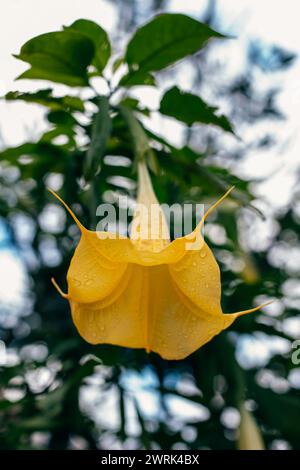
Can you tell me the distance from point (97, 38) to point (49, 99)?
0.41ft

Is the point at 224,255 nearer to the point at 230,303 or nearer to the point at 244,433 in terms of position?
the point at 230,303

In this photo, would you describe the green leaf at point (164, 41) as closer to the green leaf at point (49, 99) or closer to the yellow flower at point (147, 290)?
the green leaf at point (49, 99)

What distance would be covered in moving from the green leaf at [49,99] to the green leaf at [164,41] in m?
0.11

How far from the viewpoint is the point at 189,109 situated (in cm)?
82

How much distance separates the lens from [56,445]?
1302 mm

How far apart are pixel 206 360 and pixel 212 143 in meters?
0.92

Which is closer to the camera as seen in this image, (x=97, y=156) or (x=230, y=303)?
(x=97, y=156)

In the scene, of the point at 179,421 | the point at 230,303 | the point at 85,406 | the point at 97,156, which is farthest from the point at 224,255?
the point at 97,156

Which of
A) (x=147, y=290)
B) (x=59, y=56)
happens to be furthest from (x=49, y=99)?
(x=147, y=290)

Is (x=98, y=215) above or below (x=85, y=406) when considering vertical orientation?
above

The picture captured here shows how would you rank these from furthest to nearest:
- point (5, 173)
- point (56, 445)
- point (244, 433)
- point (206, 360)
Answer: point (5, 173) < point (56, 445) < point (206, 360) < point (244, 433)

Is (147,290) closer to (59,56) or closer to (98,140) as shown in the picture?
(98,140)

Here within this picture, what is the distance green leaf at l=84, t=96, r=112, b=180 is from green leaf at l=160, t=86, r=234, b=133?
0.33ft
